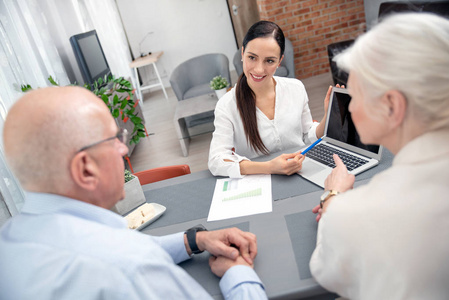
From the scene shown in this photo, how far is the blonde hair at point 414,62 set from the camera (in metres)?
0.66

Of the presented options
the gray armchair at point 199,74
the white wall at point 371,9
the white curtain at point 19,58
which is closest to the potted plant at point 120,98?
the white curtain at point 19,58

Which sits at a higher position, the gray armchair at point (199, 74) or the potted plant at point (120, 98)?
the potted plant at point (120, 98)

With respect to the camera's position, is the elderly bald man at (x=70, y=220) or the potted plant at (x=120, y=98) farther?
the potted plant at (x=120, y=98)

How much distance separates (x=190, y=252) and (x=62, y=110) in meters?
0.60

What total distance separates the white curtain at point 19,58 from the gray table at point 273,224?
111 cm

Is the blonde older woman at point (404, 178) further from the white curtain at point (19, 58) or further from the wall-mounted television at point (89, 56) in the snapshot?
the wall-mounted television at point (89, 56)

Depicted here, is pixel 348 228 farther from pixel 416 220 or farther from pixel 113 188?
pixel 113 188

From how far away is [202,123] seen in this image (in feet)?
15.0

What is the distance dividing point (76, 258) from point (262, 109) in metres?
1.35

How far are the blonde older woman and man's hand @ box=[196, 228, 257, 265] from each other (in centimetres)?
29

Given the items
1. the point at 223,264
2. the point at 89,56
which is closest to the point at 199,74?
the point at 89,56

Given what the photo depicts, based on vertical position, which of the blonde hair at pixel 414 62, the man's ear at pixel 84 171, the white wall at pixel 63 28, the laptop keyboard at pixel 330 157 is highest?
the white wall at pixel 63 28

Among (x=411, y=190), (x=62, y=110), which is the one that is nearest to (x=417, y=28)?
(x=411, y=190)

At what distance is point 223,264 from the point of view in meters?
0.97
